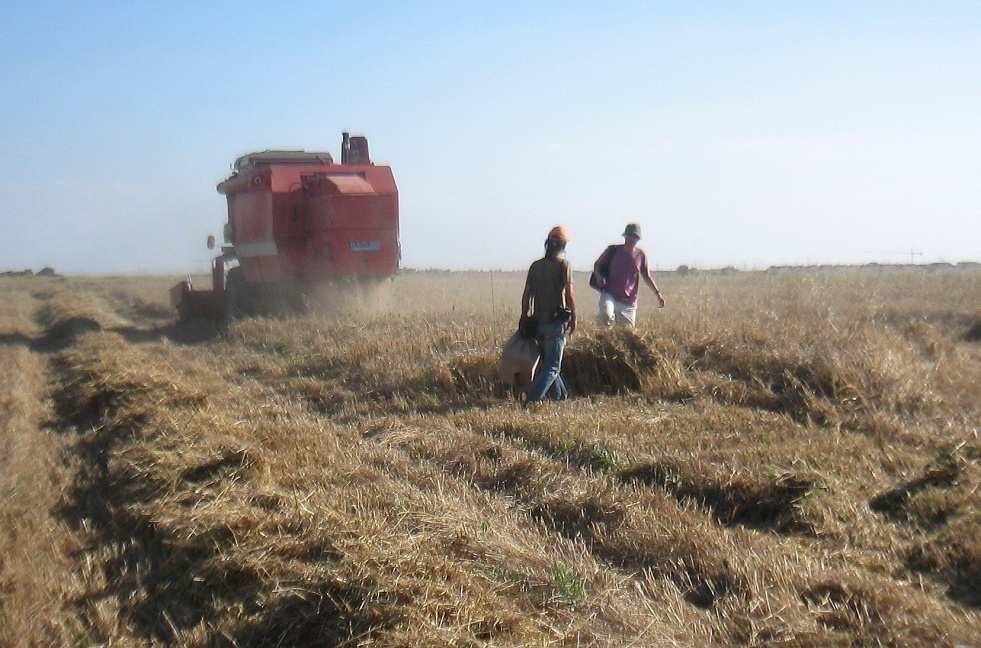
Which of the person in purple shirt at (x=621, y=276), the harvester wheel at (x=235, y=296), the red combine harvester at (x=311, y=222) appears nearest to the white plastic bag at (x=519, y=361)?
the person in purple shirt at (x=621, y=276)

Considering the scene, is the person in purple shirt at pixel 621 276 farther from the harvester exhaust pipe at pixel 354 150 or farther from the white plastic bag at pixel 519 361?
the harvester exhaust pipe at pixel 354 150

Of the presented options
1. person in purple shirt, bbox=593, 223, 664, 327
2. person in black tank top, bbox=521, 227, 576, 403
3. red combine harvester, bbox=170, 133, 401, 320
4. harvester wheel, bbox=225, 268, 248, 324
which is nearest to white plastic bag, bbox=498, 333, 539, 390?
person in black tank top, bbox=521, 227, 576, 403

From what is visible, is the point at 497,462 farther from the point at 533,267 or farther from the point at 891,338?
the point at 891,338

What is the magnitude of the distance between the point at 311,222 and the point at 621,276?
9054 millimetres

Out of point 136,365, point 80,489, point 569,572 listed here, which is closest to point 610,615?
point 569,572

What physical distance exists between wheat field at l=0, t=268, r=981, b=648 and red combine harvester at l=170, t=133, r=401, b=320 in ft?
22.9

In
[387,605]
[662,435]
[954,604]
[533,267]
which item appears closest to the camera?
[387,605]

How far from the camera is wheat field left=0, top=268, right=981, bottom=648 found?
4539 mm

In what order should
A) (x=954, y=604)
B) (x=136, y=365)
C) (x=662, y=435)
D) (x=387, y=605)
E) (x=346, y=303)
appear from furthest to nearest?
1. (x=346, y=303)
2. (x=136, y=365)
3. (x=662, y=435)
4. (x=954, y=604)
5. (x=387, y=605)

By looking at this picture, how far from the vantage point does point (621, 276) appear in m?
12.4

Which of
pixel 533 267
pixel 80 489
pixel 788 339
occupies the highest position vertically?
pixel 533 267

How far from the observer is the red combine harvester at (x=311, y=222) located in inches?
757

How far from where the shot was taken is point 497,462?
7297mm

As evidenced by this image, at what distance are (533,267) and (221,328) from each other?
36.6 ft
